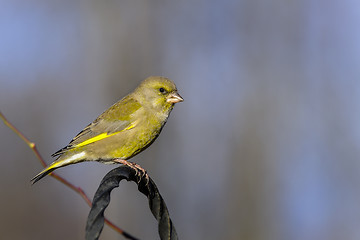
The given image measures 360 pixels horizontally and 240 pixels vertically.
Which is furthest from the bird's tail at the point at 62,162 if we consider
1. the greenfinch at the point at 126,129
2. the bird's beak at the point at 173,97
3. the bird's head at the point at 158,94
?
the bird's beak at the point at 173,97

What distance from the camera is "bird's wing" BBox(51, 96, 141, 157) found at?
15.2 feet

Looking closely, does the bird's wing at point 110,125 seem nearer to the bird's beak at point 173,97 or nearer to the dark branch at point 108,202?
the bird's beak at point 173,97

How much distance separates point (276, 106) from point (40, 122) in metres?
4.86

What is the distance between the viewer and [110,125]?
4.71m

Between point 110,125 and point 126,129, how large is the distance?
0.21 metres

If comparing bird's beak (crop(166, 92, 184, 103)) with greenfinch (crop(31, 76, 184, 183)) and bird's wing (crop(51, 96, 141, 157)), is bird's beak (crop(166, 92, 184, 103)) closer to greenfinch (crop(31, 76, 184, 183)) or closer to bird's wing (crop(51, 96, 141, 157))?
greenfinch (crop(31, 76, 184, 183))

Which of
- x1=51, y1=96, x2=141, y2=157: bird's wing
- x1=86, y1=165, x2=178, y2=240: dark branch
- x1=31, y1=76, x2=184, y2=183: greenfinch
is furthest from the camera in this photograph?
x1=51, y1=96, x2=141, y2=157: bird's wing

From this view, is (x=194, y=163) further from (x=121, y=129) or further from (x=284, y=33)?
(x=121, y=129)

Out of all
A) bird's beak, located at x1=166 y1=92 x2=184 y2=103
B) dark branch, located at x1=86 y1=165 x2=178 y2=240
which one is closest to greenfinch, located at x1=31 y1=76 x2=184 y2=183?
bird's beak, located at x1=166 y1=92 x2=184 y2=103

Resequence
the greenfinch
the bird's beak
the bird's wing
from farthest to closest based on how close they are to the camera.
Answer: the bird's beak
the bird's wing
the greenfinch

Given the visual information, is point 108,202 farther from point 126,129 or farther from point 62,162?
point 126,129

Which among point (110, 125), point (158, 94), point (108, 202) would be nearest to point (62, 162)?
point (110, 125)

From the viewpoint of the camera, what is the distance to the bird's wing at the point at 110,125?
15.2 feet

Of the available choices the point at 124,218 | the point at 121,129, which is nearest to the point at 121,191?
the point at 124,218
